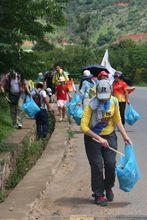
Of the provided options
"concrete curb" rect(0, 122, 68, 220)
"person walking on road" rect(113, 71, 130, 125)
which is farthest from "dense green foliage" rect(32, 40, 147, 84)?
"concrete curb" rect(0, 122, 68, 220)

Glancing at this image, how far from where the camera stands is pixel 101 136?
820 centimetres

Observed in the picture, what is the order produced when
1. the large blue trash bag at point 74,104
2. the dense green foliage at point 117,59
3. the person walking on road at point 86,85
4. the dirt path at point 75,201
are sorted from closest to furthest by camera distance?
the dirt path at point 75,201 < the person walking on road at point 86,85 < the large blue trash bag at point 74,104 < the dense green foliage at point 117,59

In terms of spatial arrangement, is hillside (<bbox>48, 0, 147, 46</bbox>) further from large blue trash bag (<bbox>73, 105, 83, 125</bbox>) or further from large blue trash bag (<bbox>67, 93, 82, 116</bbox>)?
large blue trash bag (<bbox>73, 105, 83, 125</bbox>)

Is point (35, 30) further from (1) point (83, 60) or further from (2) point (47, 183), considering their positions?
(1) point (83, 60)

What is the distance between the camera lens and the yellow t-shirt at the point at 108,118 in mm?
8080

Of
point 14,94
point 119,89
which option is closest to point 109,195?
point 14,94

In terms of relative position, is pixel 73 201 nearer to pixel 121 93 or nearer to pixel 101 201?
pixel 101 201

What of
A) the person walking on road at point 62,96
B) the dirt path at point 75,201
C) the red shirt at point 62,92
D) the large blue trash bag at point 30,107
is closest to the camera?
the dirt path at point 75,201

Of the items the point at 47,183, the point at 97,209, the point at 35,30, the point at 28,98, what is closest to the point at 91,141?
the point at 97,209

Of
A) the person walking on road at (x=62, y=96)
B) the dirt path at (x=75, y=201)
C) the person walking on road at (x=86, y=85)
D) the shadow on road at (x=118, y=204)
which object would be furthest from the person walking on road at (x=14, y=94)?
the shadow on road at (x=118, y=204)

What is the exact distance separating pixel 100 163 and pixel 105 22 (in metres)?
99.6

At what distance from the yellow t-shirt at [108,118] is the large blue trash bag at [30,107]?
5.95m

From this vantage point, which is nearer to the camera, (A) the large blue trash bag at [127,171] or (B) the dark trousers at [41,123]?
(A) the large blue trash bag at [127,171]

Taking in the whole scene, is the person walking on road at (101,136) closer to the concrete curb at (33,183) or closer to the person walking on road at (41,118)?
the concrete curb at (33,183)
